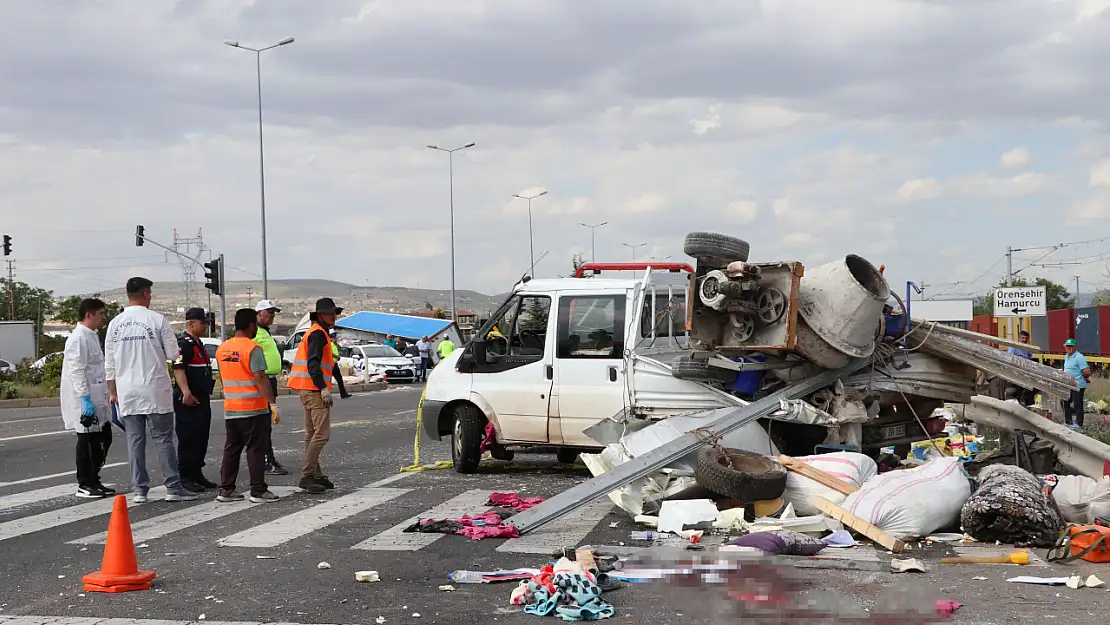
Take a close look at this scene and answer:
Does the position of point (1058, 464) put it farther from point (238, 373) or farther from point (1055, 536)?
point (238, 373)

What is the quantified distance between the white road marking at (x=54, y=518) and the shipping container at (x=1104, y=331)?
93.0 ft

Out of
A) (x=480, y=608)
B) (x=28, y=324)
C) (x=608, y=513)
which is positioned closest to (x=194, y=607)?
(x=480, y=608)

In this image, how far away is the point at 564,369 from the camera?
11.1 meters

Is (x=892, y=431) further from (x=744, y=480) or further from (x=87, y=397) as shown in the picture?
(x=87, y=397)

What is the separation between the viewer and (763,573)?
5.47 m

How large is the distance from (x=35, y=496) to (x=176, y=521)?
8.00 ft

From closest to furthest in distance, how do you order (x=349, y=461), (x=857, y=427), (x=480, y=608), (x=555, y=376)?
1. (x=480, y=608)
2. (x=857, y=427)
3. (x=555, y=376)
4. (x=349, y=461)

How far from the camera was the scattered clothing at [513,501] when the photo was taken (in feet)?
30.2

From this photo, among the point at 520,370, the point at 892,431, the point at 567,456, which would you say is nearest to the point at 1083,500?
the point at 892,431

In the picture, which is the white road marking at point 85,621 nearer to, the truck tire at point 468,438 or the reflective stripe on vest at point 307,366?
the reflective stripe on vest at point 307,366

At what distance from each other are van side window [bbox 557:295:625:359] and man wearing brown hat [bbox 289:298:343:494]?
229cm

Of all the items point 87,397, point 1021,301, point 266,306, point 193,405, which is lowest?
point 193,405

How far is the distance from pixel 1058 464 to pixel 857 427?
Answer: 1831mm

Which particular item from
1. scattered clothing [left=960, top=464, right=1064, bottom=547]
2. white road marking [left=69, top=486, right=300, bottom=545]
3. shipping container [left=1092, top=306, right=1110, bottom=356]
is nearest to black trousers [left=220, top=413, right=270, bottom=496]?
white road marking [left=69, top=486, right=300, bottom=545]
